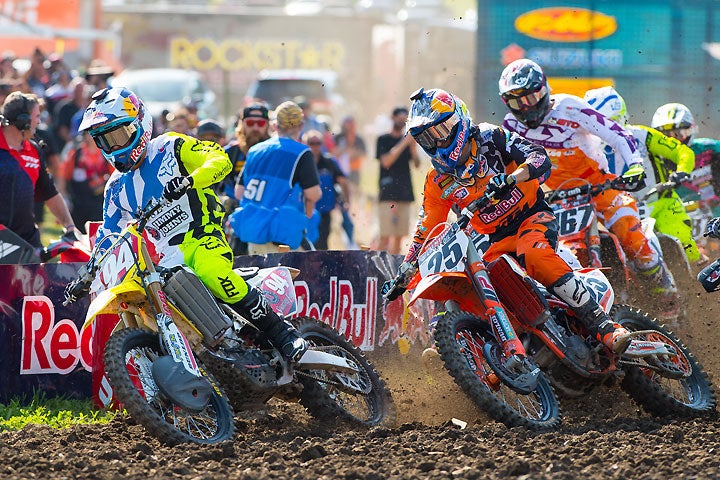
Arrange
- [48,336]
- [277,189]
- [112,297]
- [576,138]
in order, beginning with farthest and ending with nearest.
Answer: [277,189] < [576,138] < [48,336] < [112,297]

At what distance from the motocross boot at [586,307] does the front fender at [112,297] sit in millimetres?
2613

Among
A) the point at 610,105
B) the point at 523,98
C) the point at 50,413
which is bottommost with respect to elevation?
the point at 50,413

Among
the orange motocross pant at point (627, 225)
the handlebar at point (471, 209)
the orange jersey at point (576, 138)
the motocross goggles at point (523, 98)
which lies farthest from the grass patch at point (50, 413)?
the orange motocross pant at point (627, 225)

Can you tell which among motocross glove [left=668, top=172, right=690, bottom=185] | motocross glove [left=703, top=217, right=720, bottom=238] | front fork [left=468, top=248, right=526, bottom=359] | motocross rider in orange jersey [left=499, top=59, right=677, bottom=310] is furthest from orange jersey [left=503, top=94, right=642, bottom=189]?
front fork [left=468, top=248, right=526, bottom=359]

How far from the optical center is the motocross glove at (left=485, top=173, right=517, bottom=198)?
712cm

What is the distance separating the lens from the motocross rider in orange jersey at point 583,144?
8984mm

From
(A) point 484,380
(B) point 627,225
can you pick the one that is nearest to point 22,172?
(A) point 484,380

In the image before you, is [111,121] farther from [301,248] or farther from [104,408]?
[301,248]

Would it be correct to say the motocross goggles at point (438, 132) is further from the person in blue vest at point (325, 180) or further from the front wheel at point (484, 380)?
the person in blue vest at point (325, 180)

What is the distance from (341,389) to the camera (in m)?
7.58

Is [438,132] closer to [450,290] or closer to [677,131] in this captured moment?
[450,290]

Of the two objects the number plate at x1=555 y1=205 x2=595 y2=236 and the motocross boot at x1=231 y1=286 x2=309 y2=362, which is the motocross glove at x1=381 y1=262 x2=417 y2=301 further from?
the number plate at x1=555 y1=205 x2=595 y2=236

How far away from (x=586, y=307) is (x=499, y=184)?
3.58 ft

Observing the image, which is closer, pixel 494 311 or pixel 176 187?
pixel 176 187
